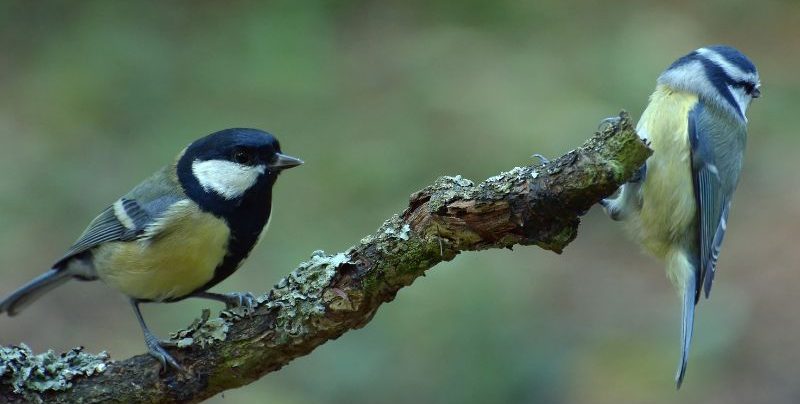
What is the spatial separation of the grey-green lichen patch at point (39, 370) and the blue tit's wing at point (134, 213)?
45 cm

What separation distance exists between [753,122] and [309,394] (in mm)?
2893

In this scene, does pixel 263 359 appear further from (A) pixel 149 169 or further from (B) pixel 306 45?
(B) pixel 306 45

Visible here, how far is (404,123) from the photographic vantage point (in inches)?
209

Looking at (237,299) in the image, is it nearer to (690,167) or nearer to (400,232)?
(400,232)

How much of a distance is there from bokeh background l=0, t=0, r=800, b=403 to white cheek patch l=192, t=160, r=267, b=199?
1.42m

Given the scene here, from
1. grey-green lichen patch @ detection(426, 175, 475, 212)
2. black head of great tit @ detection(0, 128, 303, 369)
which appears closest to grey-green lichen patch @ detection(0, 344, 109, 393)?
black head of great tit @ detection(0, 128, 303, 369)

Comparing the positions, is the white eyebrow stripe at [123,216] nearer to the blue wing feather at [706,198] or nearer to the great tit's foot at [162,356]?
the great tit's foot at [162,356]

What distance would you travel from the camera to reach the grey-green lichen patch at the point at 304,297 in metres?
2.16

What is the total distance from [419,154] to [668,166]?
2360 millimetres

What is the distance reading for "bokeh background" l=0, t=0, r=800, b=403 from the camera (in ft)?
12.5

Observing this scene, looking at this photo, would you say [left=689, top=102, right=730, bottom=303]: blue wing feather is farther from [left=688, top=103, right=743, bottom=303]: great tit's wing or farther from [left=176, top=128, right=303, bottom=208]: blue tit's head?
[left=176, top=128, right=303, bottom=208]: blue tit's head

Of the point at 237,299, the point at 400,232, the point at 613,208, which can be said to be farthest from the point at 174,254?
the point at 613,208

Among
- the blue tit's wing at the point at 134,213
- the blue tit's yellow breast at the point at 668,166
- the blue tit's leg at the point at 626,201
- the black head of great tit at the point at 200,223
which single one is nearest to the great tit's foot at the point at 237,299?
the black head of great tit at the point at 200,223

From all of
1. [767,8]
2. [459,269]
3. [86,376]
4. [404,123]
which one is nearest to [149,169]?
[404,123]
